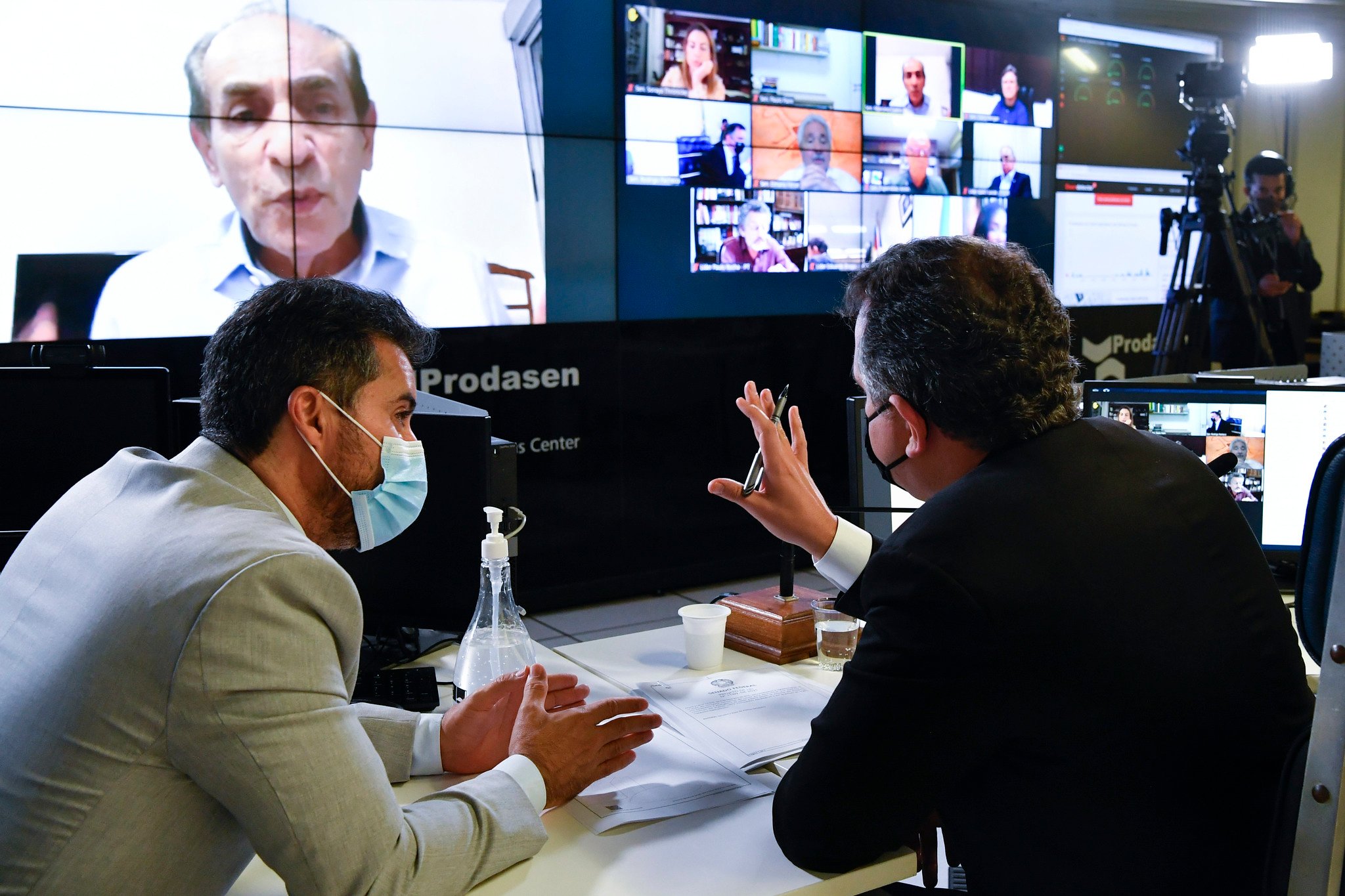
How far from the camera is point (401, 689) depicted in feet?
5.62

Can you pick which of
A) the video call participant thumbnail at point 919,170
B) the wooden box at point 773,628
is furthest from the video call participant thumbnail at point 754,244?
the wooden box at point 773,628

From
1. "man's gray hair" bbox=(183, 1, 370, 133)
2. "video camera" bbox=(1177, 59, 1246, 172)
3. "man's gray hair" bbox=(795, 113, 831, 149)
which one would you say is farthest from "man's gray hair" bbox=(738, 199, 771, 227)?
"video camera" bbox=(1177, 59, 1246, 172)

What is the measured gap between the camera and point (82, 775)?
102cm

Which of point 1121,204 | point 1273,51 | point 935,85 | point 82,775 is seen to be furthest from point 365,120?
point 1273,51

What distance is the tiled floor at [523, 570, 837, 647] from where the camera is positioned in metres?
4.05

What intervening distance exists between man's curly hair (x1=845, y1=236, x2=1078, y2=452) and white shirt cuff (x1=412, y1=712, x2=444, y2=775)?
2.35ft

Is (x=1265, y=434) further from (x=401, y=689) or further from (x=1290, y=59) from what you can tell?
(x=1290, y=59)

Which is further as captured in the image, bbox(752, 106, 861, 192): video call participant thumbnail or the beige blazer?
bbox(752, 106, 861, 192): video call participant thumbnail

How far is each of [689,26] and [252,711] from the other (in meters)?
4.00

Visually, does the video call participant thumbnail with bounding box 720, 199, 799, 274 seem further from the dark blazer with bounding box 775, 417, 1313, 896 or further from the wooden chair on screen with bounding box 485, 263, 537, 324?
the dark blazer with bounding box 775, 417, 1313, 896

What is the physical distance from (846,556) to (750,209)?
3.26 meters

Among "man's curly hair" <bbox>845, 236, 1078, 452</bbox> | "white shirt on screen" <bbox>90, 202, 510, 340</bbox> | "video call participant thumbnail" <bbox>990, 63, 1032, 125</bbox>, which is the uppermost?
"video call participant thumbnail" <bbox>990, 63, 1032, 125</bbox>

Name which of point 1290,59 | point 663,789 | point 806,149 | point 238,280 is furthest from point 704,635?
point 1290,59

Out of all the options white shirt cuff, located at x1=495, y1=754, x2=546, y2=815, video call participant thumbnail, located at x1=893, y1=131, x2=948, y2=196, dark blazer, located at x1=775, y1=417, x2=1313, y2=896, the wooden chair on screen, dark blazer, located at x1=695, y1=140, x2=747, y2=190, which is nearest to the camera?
dark blazer, located at x1=775, y1=417, x2=1313, y2=896
